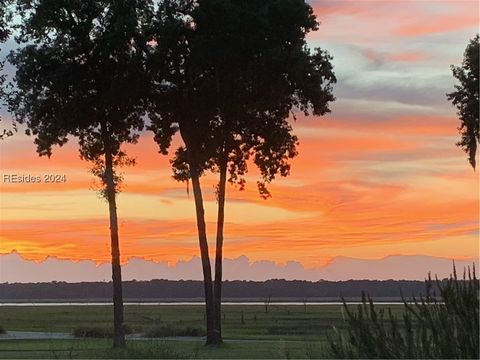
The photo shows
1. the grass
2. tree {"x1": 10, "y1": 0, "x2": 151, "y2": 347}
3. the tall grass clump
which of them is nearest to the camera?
the tall grass clump

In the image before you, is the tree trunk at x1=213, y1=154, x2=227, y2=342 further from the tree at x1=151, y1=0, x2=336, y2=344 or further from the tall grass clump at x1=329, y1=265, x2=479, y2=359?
the tall grass clump at x1=329, y1=265, x2=479, y2=359

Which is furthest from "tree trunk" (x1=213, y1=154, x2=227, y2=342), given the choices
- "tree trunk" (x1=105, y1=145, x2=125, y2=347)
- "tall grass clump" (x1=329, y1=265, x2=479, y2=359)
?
"tall grass clump" (x1=329, y1=265, x2=479, y2=359)

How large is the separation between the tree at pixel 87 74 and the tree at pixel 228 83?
5.90 ft

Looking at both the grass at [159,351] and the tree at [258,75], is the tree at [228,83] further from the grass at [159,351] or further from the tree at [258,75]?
the grass at [159,351]

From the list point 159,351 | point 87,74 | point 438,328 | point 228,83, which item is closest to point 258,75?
point 228,83

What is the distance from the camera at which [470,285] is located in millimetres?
15367

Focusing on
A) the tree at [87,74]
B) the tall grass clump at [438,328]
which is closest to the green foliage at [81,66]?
the tree at [87,74]

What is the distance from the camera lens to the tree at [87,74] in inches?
1716

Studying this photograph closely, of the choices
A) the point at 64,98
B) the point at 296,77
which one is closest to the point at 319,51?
the point at 296,77

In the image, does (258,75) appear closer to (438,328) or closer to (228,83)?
(228,83)

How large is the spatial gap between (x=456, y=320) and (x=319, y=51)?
33400 millimetres

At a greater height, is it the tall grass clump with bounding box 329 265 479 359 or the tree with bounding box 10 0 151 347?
the tree with bounding box 10 0 151 347

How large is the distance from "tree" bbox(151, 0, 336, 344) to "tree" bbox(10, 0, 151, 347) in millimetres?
1797

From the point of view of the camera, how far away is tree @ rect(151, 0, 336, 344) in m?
45.3
